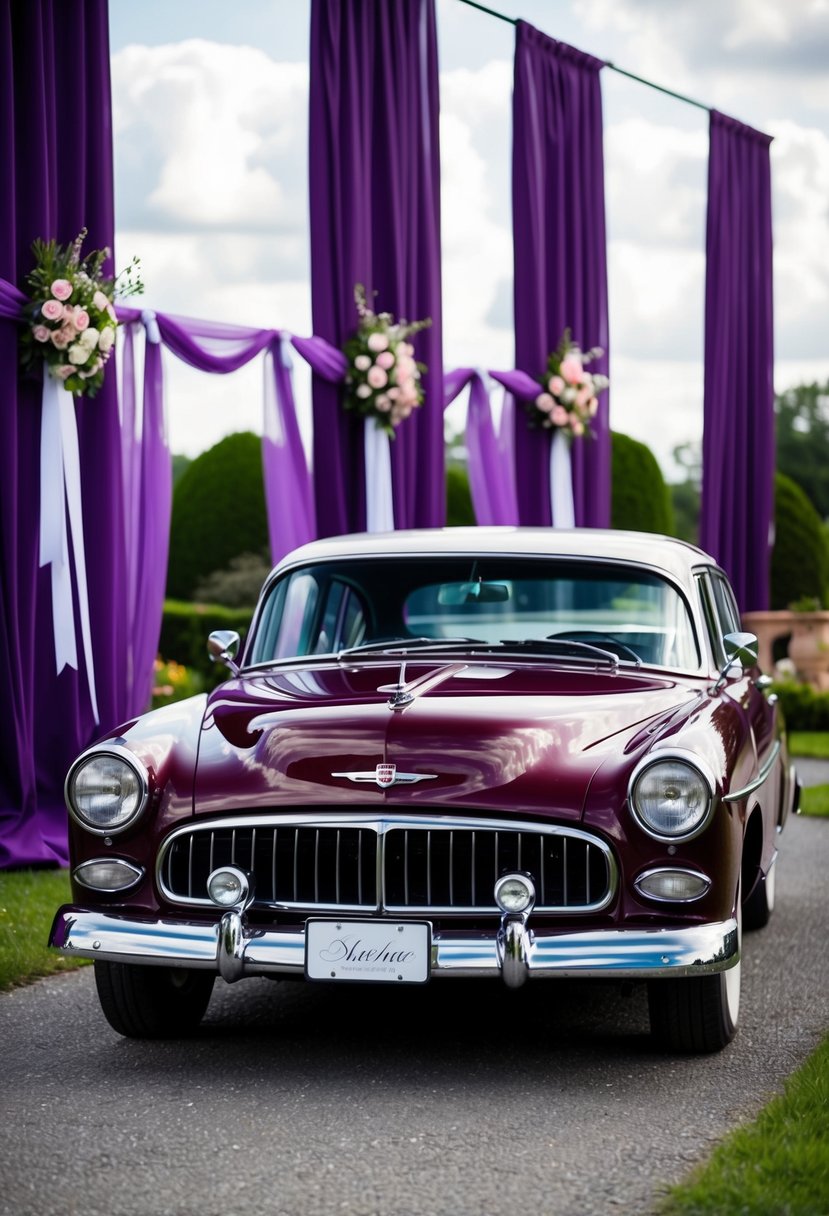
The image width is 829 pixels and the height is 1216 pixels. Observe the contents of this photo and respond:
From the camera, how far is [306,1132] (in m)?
3.74

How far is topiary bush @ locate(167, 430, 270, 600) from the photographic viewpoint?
21.9m

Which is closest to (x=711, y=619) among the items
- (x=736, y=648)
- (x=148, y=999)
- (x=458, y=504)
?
(x=736, y=648)

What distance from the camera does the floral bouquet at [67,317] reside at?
25.9ft

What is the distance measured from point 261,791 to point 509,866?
0.69 meters

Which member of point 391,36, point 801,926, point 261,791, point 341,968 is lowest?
point 801,926

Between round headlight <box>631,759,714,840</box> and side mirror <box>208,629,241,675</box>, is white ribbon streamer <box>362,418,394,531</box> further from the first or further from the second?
round headlight <box>631,759,714,840</box>

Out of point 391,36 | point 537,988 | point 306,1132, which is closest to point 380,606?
point 537,988

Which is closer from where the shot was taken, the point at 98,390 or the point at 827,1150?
the point at 827,1150

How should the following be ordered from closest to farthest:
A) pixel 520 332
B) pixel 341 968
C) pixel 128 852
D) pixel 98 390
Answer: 1. pixel 341 968
2. pixel 128 852
3. pixel 98 390
4. pixel 520 332

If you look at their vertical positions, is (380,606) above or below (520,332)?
below

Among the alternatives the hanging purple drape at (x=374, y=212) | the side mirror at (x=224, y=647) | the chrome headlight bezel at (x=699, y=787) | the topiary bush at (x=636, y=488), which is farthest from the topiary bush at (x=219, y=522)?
the chrome headlight bezel at (x=699, y=787)

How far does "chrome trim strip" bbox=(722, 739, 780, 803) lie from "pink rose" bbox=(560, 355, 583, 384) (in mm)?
7484

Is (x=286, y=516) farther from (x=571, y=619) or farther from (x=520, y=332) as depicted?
(x=571, y=619)

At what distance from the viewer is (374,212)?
37.4ft
